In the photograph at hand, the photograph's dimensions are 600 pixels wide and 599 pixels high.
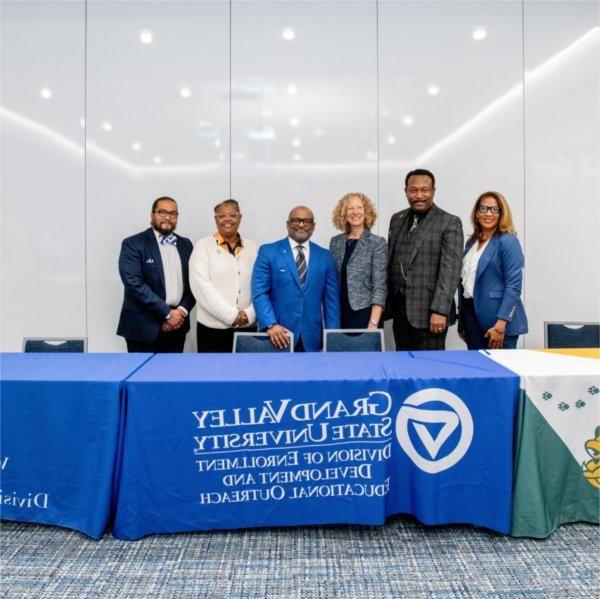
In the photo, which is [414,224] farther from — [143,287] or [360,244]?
[143,287]

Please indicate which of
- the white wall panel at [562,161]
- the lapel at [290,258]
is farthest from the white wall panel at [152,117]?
the white wall panel at [562,161]

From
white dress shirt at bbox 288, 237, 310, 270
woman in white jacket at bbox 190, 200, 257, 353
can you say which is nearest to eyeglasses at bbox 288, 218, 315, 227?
white dress shirt at bbox 288, 237, 310, 270

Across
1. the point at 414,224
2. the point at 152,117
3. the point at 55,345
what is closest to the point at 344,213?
the point at 414,224

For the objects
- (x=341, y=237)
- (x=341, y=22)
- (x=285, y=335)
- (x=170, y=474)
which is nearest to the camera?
(x=170, y=474)

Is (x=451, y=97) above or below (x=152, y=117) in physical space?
→ above

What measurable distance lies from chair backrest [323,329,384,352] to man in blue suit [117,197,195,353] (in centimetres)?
129

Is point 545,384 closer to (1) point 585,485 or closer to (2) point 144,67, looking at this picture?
(1) point 585,485

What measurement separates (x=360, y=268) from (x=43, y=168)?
314 centimetres

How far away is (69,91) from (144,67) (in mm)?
725

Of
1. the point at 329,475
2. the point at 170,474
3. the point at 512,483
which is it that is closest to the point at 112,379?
the point at 170,474

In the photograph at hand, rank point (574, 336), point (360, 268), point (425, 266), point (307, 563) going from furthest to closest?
point (360, 268)
point (425, 266)
point (574, 336)
point (307, 563)

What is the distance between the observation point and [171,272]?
3.53m

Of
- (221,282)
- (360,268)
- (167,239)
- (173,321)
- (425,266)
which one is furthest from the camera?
(167,239)

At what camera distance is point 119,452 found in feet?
6.19
